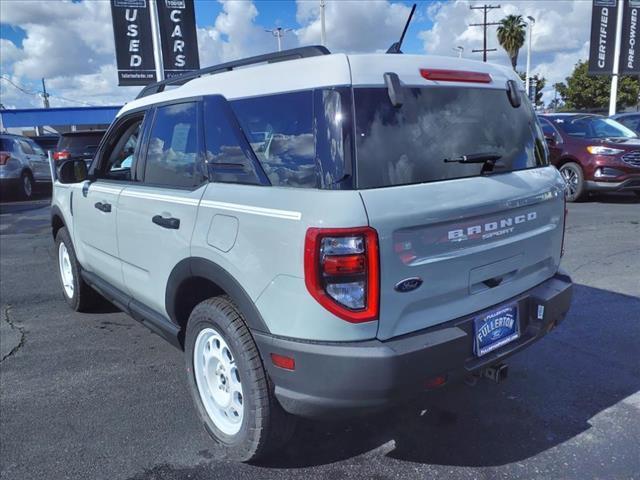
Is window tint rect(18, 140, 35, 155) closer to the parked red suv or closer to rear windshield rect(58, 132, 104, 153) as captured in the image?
rear windshield rect(58, 132, 104, 153)

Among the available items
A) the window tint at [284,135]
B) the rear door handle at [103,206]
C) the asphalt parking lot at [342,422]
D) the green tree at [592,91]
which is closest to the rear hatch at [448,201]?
the window tint at [284,135]

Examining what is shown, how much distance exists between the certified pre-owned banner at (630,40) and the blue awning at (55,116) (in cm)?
3567

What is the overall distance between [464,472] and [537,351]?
1635 mm

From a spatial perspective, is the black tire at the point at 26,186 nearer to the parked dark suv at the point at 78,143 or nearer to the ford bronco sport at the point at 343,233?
the parked dark suv at the point at 78,143

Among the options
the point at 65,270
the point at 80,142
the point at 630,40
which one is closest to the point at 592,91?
the point at 630,40

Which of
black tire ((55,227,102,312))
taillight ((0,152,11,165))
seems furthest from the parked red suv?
taillight ((0,152,11,165))

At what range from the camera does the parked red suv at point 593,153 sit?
31.7 feet

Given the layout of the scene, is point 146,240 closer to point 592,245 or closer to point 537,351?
point 537,351

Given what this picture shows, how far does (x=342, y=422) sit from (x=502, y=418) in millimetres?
921

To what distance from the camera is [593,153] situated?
9.84 m

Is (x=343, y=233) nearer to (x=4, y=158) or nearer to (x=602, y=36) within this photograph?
(x=4, y=158)

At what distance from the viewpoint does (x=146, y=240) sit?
3.22 metres

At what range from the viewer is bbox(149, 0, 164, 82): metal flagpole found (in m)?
13.8

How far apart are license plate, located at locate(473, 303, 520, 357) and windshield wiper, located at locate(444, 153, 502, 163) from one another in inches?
28.7
